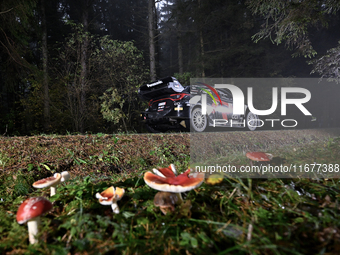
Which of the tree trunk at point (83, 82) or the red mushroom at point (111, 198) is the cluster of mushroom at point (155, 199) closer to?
the red mushroom at point (111, 198)

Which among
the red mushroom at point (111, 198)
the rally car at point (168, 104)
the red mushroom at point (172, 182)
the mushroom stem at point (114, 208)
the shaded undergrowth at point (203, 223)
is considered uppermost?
the rally car at point (168, 104)

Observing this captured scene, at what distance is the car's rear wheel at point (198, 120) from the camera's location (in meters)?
6.46

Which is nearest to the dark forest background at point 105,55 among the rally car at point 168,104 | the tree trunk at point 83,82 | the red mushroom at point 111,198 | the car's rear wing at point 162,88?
the tree trunk at point 83,82

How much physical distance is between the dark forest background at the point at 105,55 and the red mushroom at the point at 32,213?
5.66 m

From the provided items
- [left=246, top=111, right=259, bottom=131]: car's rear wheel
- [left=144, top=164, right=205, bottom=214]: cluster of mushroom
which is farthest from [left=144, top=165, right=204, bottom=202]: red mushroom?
[left=246, top=111, right=259, bottom=131]: car's rear wheel

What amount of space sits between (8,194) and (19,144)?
103cm

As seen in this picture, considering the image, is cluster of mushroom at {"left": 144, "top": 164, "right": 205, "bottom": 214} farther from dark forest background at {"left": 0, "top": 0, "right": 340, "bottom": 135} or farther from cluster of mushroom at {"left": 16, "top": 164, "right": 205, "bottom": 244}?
dark forest background at {"left": 0, "top": 0, "right": 340, "bottom": 135}

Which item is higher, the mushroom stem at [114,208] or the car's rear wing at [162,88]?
the car's rear wing at [162,88]

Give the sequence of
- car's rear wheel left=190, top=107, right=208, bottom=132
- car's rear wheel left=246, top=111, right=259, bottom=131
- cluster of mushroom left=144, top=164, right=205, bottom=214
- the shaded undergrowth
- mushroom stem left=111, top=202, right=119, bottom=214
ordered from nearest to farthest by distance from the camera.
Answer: the shaded undergrowth < cluster of mushroom left=144, top=164, right=205, bottom=214 < mushroom stem left=111, top=202, right=119, bottom=214 < car's rear wheel left=190, top=107, right=208, bottom=132 < car's rear wheel left=246, top=111, right=259, bottom=131

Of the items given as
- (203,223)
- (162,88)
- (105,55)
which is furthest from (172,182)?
(105,55)

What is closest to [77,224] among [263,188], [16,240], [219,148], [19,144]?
[16,240]

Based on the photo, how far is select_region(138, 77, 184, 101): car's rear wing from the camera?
6750 mm

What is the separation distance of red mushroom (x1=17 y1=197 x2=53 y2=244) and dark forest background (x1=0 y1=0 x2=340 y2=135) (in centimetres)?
566

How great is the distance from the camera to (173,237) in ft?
2.89
